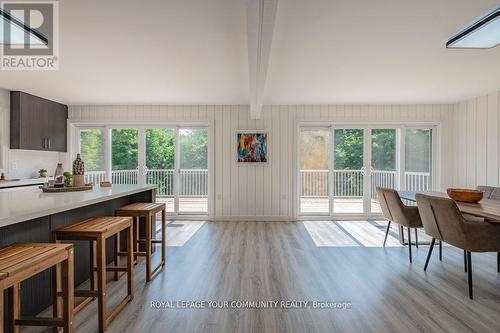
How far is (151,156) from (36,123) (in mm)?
1996

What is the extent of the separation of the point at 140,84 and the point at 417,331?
13.9 ft

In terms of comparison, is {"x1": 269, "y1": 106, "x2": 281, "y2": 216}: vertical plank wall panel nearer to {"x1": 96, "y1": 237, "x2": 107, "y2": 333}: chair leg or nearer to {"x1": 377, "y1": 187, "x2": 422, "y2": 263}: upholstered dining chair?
{"x1": 377, "y1": 187, "x2": 422, "y2": 263}: upholstered dining chair

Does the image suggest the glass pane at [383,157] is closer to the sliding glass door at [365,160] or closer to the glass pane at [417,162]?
the sliding glass door at [365,160]

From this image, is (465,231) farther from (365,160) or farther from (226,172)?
(226,172)

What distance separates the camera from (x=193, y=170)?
5328mm

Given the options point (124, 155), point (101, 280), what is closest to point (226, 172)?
point (124, 155)

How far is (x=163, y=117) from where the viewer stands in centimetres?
517

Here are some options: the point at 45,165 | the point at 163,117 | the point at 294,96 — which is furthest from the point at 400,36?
the point at 45,165

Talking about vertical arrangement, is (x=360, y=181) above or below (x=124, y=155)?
below

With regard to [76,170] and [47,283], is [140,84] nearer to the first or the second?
[76,170]

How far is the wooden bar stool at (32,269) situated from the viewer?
1.10 meters

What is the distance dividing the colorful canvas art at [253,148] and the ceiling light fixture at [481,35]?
317cm

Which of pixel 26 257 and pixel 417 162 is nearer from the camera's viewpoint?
pixel 26 257

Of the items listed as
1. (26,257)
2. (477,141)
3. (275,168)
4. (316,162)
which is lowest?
(26,257)
